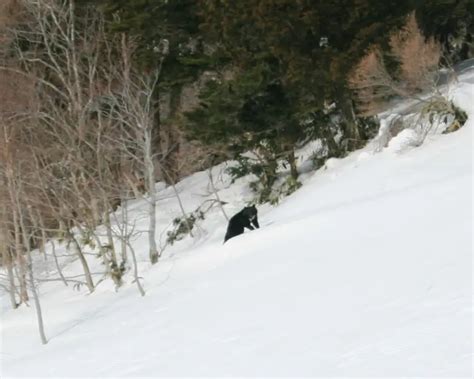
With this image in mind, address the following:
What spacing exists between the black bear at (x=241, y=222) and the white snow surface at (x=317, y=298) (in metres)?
0.56

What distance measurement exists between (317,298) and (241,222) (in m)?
6.80

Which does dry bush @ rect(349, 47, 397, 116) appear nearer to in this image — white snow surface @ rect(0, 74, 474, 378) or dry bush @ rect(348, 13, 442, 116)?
dry bush @ rect(348, 13, 442, 116)

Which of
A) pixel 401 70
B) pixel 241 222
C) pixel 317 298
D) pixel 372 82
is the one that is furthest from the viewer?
pixel 401 70

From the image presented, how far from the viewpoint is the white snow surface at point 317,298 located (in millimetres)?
5773

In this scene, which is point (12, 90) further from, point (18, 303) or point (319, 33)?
point (319, 33)

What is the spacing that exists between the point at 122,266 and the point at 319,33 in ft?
26.1

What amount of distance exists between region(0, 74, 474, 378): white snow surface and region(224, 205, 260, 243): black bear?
1.83ft

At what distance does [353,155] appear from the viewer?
18359 mm

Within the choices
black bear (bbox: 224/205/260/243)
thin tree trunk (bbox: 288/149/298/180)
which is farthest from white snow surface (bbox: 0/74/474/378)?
thin tree trunk (bbox: 288/149/298/180)

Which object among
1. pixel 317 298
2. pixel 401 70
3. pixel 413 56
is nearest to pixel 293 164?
pixel 401 70

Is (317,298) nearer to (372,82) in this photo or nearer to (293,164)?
(372,82)

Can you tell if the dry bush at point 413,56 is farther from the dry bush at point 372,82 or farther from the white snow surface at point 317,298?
the white snow surface at point 317,298

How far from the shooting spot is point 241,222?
14672mm

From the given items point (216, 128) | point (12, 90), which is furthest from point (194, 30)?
point (12, 90)
